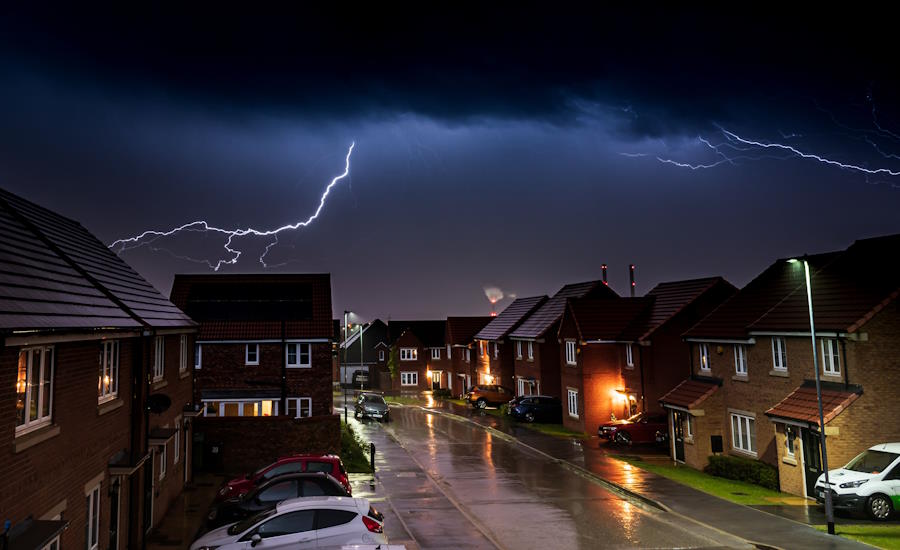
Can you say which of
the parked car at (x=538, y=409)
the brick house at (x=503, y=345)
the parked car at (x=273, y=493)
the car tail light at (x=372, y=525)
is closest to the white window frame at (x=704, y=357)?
the parked car at (x=538, y=409)

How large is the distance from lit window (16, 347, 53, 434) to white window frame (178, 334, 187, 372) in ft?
37.7

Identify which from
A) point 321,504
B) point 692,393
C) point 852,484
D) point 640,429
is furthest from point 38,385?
point 640,429

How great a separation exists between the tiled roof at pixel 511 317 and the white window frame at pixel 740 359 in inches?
1074

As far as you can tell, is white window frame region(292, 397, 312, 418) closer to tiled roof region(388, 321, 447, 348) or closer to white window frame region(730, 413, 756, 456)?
white window frame region(730, 413, 756, 456)

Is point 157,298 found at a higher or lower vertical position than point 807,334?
higher

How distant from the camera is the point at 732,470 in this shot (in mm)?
24609

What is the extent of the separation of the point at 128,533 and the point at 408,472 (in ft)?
41.9

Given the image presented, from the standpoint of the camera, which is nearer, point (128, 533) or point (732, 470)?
point (128, 533)

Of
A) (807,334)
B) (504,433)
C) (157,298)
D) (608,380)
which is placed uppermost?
(157,298)

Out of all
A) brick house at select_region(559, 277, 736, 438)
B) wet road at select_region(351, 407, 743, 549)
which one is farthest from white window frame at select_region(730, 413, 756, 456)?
brick house at select_region(559, 277, 736, 438)

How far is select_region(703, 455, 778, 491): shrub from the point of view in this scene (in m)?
22.9

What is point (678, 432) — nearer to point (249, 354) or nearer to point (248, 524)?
point (248, 524)

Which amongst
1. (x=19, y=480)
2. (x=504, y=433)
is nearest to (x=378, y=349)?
(x=504, y=433)

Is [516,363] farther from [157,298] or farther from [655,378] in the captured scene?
[157,298]
